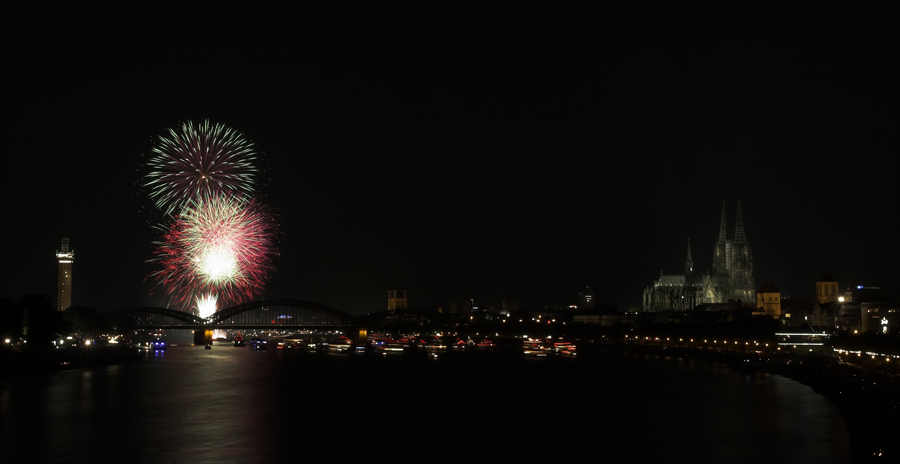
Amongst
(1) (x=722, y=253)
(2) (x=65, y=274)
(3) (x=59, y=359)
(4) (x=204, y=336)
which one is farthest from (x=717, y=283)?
(3) (x=59, y=359)

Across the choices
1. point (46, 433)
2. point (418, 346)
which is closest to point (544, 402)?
point (46, 433)

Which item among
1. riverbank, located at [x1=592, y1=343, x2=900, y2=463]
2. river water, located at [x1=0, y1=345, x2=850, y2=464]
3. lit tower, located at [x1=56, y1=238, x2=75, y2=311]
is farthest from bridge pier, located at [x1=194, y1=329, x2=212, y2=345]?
riverbank, located at [x1=592, y1=343, x2=900, y2=463]

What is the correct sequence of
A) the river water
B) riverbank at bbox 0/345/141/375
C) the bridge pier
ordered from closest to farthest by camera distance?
the river water → riverbank at bbox 0/345/141/375 → the bridge pier

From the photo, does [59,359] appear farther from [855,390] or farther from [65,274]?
[65,274]

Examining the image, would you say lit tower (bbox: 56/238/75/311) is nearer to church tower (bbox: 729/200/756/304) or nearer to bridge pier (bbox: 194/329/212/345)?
bridge pier (bbox: 194/329/212/345)

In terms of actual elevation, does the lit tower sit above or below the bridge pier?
above

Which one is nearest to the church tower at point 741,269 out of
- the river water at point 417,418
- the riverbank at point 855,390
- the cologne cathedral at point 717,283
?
the cologne cathedral at point 717,283

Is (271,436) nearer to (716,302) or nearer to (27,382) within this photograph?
(27,382)
